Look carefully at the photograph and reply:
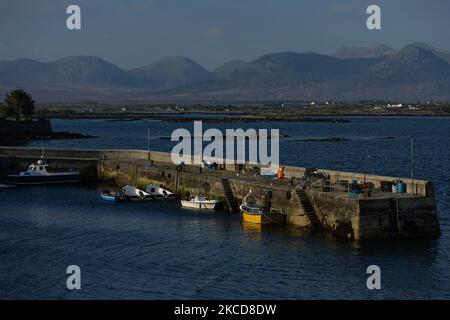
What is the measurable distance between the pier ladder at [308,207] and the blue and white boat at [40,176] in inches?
985

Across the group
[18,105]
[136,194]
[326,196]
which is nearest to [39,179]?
[136,194]

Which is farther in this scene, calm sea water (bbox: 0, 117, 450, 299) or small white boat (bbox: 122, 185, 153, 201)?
small white boat (bbox: 122, 185, 153, 201)

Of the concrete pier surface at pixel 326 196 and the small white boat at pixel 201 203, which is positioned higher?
the concrete pier surface at pixel 326 196

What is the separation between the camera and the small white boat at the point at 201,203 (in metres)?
46.4

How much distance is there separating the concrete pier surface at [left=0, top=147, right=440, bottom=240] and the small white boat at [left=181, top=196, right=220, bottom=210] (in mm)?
842

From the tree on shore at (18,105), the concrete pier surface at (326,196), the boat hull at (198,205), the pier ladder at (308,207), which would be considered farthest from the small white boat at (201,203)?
the tree on shore at (18,105)

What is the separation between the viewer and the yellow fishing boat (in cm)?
4116

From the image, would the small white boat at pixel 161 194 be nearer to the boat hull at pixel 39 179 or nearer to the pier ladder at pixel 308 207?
the boat hull at pixel 39 179

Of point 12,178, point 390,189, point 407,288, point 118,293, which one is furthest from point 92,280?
point 12,178

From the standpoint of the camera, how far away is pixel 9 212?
155 feet

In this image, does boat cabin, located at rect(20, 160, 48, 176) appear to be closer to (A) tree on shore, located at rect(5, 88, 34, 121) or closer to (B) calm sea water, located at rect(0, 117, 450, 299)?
(B) calm sea water, located at rect(0, 117, 450, 299)

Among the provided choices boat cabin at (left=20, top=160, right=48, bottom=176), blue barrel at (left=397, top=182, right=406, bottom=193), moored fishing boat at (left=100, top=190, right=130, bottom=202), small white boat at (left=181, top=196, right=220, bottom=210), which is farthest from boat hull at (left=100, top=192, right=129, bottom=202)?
blue barrel at (left=397, top=182, right=406, bottom=193)
